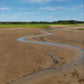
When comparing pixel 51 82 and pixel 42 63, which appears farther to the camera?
pixel 42 63

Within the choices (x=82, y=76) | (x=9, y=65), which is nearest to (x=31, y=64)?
(x=9, y=65)

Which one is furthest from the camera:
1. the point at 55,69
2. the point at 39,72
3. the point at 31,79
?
the point at 55,69

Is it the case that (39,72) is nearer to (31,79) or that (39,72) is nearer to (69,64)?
(31,79)

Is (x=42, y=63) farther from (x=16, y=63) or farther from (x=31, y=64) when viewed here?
(x=16, y=63)

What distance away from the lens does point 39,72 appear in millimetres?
7070

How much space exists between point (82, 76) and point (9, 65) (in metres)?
4.62

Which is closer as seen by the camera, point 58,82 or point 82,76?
point 58,82

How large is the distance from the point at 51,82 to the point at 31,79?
3.54 ft

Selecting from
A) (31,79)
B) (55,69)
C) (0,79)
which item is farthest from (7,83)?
(55,69)

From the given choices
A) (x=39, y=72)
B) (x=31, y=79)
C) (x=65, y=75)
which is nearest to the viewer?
(x=31, y=79)

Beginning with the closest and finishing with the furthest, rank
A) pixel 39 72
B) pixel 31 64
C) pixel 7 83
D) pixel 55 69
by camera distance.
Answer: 1. pixel 7 83
2. pixel 39 72
3. pixel 55 69
4. pixel 31 64

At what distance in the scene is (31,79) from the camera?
6188 millimetres

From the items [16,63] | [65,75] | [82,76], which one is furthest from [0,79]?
[82,76]

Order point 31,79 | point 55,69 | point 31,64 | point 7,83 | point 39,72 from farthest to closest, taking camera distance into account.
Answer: point 31,64 → point 55,69 → point 39,72 → point 31,79 → point 7,83
